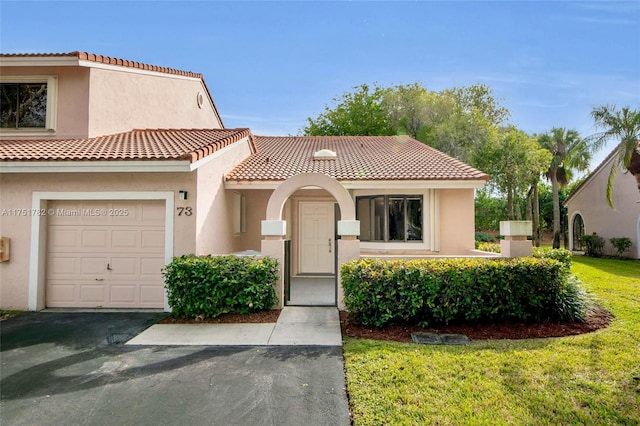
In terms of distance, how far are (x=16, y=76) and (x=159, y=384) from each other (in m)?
11.8

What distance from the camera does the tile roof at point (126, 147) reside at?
7.91 meters

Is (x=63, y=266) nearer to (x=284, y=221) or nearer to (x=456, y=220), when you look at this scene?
(x=284, y=221)

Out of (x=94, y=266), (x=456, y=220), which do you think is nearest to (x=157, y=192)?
(x=94, y=266)

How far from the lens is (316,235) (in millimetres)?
13148

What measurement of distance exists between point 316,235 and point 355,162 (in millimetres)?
3347

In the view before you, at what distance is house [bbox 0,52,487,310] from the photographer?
828cm

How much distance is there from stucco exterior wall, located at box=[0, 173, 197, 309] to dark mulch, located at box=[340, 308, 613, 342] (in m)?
4.74

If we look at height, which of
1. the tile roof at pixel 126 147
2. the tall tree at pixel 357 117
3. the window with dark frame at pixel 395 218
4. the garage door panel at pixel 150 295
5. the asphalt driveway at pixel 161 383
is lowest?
the asphalt driveway at pixel 161 383

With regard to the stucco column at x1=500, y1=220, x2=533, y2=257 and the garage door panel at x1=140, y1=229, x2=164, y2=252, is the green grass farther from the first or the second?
the garage door panel at x1=140, y1=229, x2=164, y2=252

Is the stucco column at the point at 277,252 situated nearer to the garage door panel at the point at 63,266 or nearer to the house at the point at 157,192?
the house at the point at 157,192

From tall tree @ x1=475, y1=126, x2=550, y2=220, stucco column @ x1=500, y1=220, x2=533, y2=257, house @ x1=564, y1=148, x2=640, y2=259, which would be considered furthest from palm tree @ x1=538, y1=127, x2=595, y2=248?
stucco column @ x1=500, y1=220, x2=533, y2=257

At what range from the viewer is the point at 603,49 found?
9727 millimetres

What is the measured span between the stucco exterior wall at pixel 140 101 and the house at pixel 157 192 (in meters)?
0.04

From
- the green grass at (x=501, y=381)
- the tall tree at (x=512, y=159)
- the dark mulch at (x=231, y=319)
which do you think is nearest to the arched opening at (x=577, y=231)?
the tall tree at (x=512, y=159)
